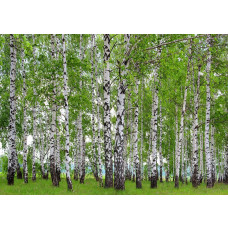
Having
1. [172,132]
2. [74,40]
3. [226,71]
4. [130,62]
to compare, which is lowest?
[172,132]

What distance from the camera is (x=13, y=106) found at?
1109 centimetres

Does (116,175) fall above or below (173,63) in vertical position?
below

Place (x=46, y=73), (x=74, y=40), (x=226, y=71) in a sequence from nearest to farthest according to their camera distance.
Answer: (x=46, y=73), (x=226, y=71), (x=74, y=40)

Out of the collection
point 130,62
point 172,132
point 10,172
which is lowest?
point 10,172

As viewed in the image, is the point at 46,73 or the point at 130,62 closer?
the point at 130,62

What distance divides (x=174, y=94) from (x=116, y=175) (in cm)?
1210

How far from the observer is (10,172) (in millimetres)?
11125

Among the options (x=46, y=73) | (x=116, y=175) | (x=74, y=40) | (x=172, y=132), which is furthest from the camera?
(x=172, y=132)
